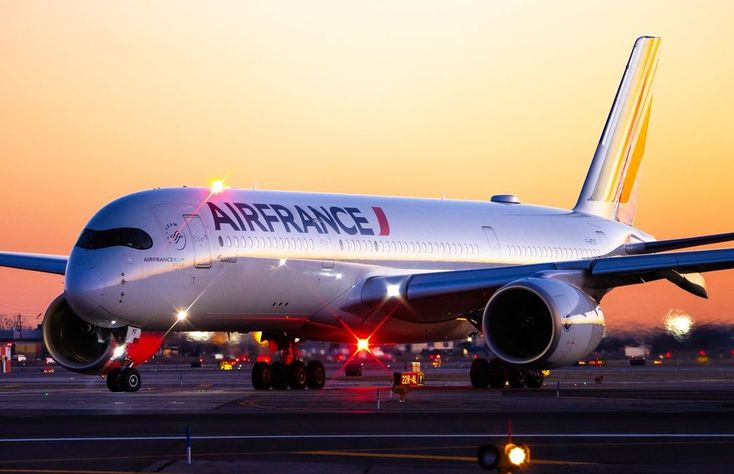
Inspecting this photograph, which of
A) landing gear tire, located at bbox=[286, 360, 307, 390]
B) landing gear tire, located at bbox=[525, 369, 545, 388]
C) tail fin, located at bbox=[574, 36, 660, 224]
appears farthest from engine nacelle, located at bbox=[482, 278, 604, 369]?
tail fin, located at bbox=[574, 36, 660, 224]

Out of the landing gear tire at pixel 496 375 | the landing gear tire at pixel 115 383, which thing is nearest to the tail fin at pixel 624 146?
the landing gear tire at pixel 496 375

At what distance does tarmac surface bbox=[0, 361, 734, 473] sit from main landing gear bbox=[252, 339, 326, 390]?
3.45m

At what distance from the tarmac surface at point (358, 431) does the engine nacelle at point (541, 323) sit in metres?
0.90

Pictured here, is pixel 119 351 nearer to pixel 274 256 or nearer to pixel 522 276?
pixel 274 256

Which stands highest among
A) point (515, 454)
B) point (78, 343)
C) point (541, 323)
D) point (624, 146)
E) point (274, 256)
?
point (624, 146)

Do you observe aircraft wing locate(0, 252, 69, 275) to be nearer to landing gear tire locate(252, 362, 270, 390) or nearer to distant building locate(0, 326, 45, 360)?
landing gear tire locate(252, 362, 270, 390)

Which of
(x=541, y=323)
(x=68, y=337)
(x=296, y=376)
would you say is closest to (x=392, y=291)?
(x=296, y=376)

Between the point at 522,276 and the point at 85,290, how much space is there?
9.36 m

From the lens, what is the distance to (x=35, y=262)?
35.2 meters

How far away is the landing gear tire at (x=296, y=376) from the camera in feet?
111

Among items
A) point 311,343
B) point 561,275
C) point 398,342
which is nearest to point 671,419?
point 561,275

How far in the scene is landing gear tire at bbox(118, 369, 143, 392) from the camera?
2933 centimetres

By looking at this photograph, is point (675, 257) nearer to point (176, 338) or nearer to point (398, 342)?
point (398, 342)

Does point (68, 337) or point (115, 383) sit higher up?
point (68, 337)
